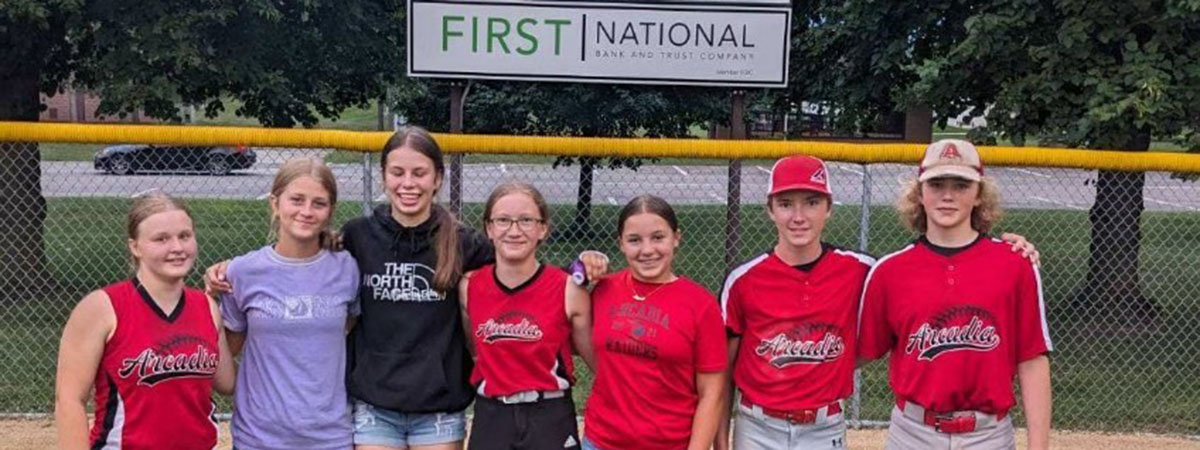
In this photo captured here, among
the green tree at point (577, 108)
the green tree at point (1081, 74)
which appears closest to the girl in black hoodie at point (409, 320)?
the green tree at point (1081, 74)

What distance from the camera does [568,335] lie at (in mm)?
3318

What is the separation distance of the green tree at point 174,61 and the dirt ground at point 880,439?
311cm

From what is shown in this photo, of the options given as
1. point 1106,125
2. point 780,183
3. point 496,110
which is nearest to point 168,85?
point 496,110

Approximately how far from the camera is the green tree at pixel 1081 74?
6762mm

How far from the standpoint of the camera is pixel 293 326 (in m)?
3.19

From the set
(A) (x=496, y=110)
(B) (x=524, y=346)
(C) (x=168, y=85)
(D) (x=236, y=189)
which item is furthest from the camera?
(D) (x=236, y=189)

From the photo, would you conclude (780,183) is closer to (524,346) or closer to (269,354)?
(524,346)

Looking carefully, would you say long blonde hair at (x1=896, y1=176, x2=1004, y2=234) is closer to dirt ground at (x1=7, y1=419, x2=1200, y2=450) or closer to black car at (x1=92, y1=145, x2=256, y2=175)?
dirt ground at (x1=7, y1=419, x2=1200, y2=450)

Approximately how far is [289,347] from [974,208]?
218cm

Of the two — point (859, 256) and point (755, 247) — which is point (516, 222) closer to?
point (859, 256)

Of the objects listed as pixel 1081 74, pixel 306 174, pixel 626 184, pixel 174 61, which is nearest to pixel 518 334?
pixel 306 174

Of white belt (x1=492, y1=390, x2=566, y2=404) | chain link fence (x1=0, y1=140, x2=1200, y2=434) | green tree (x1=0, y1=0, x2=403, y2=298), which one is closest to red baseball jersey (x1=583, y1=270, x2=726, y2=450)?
white belt (x1=492, y1=390, x2=566, y2=404)

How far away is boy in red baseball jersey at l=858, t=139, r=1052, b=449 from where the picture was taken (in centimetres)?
316

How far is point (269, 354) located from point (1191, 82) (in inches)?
247
